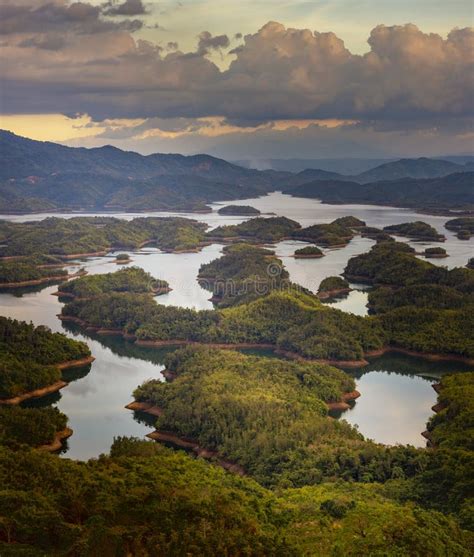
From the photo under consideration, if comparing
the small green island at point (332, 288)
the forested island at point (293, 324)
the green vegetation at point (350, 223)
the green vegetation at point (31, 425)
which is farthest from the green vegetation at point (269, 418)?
the green vegetation at point (350, 223)

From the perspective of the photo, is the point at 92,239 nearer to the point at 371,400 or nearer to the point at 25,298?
the point at 25,298

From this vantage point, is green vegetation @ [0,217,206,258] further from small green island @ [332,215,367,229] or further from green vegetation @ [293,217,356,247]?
small green island @ [332,215,367,229]

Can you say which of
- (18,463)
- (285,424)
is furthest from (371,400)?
(18,463)

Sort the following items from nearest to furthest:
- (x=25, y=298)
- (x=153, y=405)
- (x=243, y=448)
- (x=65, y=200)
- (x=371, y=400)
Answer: (x=243, y=448) → (x=153, y=405) → (x=371, y=400) → (x=25, y=298) → (x=65, y=200)

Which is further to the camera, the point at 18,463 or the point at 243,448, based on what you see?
the point at 243,448

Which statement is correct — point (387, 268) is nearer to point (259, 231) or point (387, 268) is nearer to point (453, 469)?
point (259, 231)

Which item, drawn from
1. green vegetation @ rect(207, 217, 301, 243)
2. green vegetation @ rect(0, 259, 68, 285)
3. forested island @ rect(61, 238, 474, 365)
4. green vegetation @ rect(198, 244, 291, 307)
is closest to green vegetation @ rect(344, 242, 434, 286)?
green vegetation @ rect(198, 244, 291, 307)
